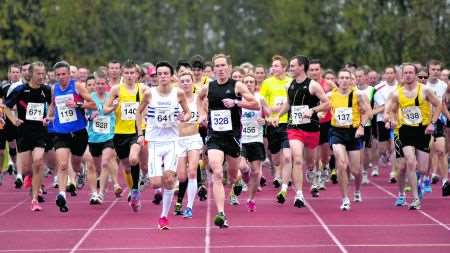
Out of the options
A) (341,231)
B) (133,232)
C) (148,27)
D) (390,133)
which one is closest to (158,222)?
(133,232)

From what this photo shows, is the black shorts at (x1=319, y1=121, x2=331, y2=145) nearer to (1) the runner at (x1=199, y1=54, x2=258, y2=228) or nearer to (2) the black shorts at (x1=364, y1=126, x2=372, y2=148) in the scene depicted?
(2) the black shorts at (x1=364, y1=126, x2=372, y2=148)

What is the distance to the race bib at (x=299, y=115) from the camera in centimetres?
1895

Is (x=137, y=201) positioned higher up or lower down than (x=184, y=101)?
lower down

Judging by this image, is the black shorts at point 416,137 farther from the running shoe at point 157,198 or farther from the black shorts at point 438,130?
the running shoe at point 157,198

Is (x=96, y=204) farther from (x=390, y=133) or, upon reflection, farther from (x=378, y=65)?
(x=378, y=65)

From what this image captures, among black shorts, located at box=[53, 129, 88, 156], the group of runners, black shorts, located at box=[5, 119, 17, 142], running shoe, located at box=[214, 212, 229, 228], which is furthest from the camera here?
black shorts, located at box=[5, 119, 17, 142]

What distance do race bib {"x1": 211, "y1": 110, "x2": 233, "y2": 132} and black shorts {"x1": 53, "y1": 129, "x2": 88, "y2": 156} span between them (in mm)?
2827

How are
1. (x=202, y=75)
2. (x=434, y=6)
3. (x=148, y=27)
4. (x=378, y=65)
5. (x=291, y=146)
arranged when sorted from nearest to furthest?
(x=291, y=146), (x=202, y=75), (x=434, y=6), (x=378, y=65), (x=148, y=27)

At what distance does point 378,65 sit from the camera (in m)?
51.7

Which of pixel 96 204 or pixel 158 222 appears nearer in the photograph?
pixel 158 222

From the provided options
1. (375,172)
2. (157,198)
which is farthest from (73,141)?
(375,172)

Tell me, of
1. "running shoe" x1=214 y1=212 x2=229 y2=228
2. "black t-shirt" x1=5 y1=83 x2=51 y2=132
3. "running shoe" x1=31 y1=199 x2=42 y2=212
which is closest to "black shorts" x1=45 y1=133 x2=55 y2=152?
"black t-shirt" x1=5 y1=83 x2=51 y2=132

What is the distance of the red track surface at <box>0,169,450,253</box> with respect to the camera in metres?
14.8

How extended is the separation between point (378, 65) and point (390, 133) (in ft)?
87.9
